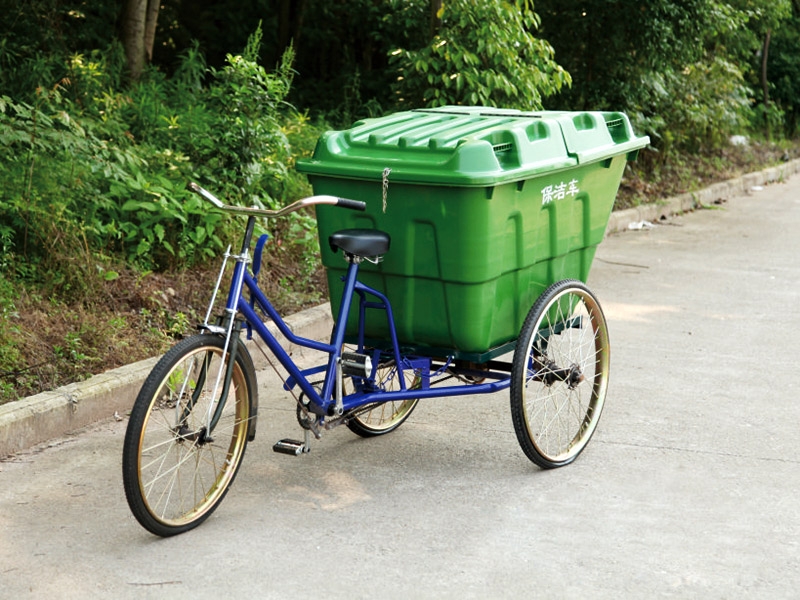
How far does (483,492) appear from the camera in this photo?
440 cm

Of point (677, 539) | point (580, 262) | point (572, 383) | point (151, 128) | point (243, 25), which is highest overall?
point (243, 25)

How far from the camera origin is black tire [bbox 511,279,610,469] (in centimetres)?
440

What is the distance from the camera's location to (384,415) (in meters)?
5.18

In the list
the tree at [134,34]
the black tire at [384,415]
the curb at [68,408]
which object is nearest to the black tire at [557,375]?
the black tire at [384,415]

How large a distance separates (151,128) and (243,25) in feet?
18.5

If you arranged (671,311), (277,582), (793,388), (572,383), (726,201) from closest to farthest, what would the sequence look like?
(277,582) < (572,383) < (793,388) < (671,311) < (726,201)

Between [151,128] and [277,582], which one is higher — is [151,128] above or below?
above

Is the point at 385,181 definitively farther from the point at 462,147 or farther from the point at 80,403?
the point at 80,403

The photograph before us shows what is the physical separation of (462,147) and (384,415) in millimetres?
1494

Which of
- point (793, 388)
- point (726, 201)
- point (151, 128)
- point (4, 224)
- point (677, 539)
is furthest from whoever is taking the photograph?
point (726, 201)

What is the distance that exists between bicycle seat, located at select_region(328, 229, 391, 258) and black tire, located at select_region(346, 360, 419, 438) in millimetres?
599

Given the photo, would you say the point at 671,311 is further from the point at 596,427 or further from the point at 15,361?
the point at 15,361

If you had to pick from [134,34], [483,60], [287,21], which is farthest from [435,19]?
[287,21]

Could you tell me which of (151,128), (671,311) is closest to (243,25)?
(151,128)
